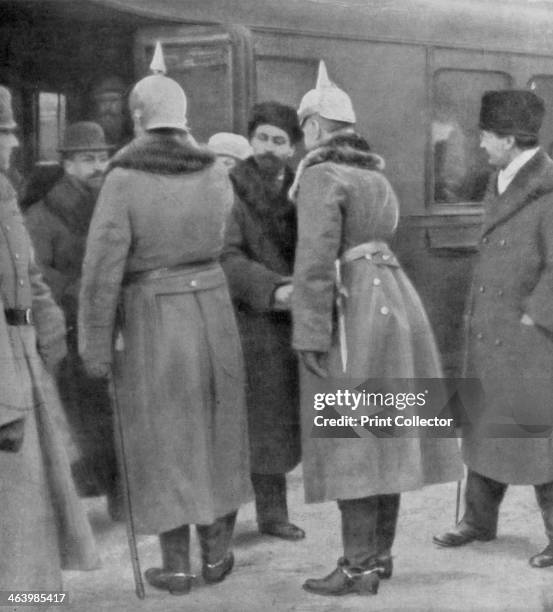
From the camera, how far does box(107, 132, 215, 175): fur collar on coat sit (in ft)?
12.9

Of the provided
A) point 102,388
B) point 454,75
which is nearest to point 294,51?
point 454,75

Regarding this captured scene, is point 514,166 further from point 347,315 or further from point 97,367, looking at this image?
point 97,367

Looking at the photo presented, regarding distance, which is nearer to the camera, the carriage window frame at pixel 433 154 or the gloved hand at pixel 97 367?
the gloved hand at pixel 97 367

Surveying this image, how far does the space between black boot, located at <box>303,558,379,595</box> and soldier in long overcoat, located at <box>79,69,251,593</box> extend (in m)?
0.43

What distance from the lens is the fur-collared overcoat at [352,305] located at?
3.98 metres

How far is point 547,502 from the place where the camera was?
15.0 feet

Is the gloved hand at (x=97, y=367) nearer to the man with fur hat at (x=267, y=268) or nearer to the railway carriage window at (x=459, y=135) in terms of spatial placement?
the man with fur hat at (x=267, y=268)

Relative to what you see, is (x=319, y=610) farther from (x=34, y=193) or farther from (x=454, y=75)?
(x=454, y=75)

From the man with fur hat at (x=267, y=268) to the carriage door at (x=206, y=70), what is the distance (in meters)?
0.48

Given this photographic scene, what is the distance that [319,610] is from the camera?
13.2ft

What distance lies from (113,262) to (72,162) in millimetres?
1078

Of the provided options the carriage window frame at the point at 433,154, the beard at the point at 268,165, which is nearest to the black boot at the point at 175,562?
the beard at the point at 268,165

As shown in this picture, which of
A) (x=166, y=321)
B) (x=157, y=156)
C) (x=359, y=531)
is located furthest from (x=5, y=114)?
(x=359, y=531)

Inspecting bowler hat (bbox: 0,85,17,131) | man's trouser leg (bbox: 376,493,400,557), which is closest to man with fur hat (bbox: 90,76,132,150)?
bowler hat (bbox: 0,85,17,131)
